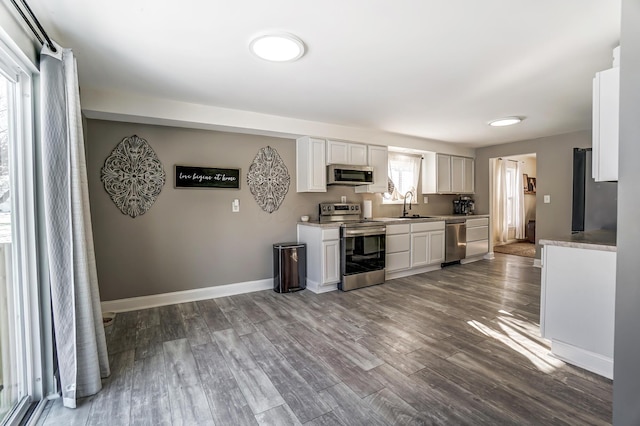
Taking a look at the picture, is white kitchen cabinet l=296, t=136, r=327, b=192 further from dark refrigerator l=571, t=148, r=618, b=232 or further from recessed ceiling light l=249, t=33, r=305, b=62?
dark refrigerator l=571, t=148, r=618, b=232

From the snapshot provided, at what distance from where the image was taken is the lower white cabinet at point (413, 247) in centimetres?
447

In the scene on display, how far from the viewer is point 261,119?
12.1 feet

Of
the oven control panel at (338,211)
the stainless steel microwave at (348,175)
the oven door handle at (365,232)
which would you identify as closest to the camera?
the oven door handle at (365,232)

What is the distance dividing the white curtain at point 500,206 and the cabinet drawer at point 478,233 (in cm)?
183

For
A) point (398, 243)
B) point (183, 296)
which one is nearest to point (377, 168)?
point (398, 243)

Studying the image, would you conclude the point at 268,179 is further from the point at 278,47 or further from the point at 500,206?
the point at 500,206

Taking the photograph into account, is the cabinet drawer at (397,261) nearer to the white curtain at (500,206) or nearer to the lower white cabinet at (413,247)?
the lower white cabinet at (413,247)

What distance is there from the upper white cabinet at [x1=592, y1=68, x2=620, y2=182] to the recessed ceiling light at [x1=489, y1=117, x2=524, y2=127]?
2.26 metres

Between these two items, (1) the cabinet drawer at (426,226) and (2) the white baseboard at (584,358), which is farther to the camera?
(1) the cabinet drawer at (426,226)

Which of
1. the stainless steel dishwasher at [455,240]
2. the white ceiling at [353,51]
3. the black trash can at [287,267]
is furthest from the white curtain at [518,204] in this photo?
the black trash can at [287,267]

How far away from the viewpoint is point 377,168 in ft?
15.6

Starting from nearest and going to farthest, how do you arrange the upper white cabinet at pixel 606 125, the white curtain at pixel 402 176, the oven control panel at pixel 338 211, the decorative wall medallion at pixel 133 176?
the upper white cabinet at pixel 606 125, the decorative wall medallion at pixel 133 176, the oven control panel at pixel 338 211, the white curtain at pixel 402 176

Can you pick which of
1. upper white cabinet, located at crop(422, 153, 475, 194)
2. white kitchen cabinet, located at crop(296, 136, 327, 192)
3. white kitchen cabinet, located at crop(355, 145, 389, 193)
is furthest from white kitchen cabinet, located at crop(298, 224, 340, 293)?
upper white cabinet, located at crop(422, 153, 475, 194)

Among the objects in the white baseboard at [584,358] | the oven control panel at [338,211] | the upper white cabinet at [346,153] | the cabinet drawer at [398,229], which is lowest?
the white baseboard at [584,358]
